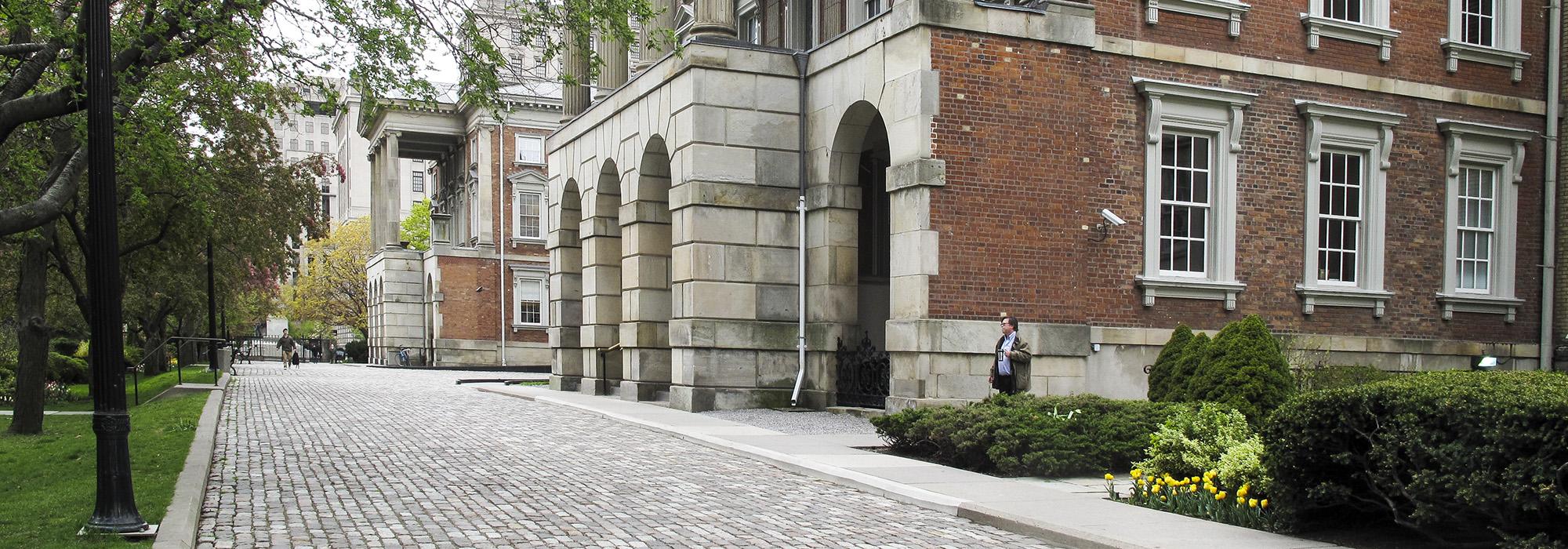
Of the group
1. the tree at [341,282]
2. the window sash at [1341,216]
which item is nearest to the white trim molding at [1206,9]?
the window sash at [1341,216]

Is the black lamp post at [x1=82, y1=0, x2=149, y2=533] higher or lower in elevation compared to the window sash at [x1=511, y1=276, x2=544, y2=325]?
higher

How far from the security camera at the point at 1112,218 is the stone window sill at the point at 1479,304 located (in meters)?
6.70

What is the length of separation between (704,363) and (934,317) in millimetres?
4664

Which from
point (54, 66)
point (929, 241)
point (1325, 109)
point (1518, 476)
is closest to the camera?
point (1518, 476)

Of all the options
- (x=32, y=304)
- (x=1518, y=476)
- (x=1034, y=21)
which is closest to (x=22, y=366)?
(x=32, y=304)

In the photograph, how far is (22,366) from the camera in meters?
19.6

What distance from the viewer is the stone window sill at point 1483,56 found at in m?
22.3

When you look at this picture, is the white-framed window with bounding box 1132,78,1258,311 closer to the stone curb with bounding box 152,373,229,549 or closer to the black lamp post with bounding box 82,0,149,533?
the stone curb with bounding box 152,373,229,549

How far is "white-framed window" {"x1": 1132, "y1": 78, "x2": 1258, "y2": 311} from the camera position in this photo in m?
19.8

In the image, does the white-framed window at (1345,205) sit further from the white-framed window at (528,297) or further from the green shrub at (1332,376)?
the white-framed window at (528,297)

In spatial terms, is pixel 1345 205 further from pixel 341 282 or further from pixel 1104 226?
pixel 341 282

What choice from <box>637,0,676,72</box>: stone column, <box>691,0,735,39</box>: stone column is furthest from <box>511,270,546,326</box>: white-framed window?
<box>691,0,735,39</box>: stone column

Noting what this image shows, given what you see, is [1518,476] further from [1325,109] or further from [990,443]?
[1325,109]

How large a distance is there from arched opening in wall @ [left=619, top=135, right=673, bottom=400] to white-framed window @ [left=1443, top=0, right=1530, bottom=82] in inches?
547
